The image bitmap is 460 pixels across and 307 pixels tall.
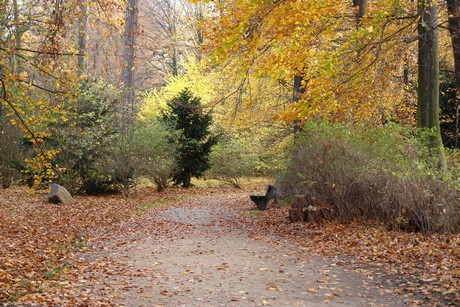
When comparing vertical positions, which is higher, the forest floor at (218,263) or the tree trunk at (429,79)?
the tree trunk at (429,79)

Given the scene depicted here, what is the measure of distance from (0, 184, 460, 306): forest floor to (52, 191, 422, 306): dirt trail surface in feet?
0.05

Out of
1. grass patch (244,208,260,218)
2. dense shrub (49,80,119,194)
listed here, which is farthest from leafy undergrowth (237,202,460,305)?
dense shrub (49,80,119,194)

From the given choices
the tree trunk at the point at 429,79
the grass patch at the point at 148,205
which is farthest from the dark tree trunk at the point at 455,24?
the grass patch at the point at 148,205

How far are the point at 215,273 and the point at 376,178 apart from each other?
14.7ft

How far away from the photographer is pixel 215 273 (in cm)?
788

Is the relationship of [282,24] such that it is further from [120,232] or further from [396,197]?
[120,232]

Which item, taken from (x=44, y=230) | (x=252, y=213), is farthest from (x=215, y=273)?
(x=252, y=213)

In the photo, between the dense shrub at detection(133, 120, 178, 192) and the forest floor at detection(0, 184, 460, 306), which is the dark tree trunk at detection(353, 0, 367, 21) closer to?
the forest floor at detection(0, 184, 460, 306)

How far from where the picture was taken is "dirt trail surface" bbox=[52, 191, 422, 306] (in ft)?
20.8

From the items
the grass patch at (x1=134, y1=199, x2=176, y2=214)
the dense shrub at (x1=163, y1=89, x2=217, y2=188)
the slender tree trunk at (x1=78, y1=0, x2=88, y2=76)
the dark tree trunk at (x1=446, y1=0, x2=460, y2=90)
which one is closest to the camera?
the slender tree trunk at (x1=78, y1=0, x2=88, y2=76)

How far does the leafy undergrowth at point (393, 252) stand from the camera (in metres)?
6.55

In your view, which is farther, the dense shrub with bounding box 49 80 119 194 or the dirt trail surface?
the dense shrub with bounding box 49 80 119 194

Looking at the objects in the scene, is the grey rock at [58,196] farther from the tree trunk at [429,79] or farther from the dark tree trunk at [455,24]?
the dark tree trunk at [455,24]

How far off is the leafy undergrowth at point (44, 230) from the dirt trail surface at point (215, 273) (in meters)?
0.48
